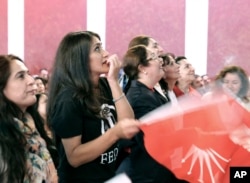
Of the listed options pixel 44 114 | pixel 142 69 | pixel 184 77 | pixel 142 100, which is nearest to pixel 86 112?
pixel 142 100

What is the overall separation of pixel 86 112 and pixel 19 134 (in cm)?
32

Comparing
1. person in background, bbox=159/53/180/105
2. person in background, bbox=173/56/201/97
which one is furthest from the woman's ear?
person in background, bbox=173/56/201/97

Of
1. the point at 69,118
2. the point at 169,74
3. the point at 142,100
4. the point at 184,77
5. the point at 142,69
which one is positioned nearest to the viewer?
the point at 69,118

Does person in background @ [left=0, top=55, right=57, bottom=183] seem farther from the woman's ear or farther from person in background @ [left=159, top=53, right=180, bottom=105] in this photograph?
person in background @ [left=159, top=53, right=180, bottom=105]

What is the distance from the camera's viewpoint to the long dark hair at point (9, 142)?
2.11 metres

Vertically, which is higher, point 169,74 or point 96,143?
point 169,74

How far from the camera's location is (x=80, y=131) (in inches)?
93.0

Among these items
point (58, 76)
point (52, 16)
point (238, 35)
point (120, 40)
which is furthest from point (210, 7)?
point (58, 76)

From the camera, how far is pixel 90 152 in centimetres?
235

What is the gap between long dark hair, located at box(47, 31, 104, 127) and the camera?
95.8 inches

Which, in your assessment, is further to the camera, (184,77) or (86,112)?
(184,77)

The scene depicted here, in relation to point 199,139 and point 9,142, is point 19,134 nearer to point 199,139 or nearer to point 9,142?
point 9,142

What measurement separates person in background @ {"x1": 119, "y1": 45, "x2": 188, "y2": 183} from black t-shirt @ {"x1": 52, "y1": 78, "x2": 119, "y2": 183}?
0.37 m

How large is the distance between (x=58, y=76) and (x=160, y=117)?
0.50 m
